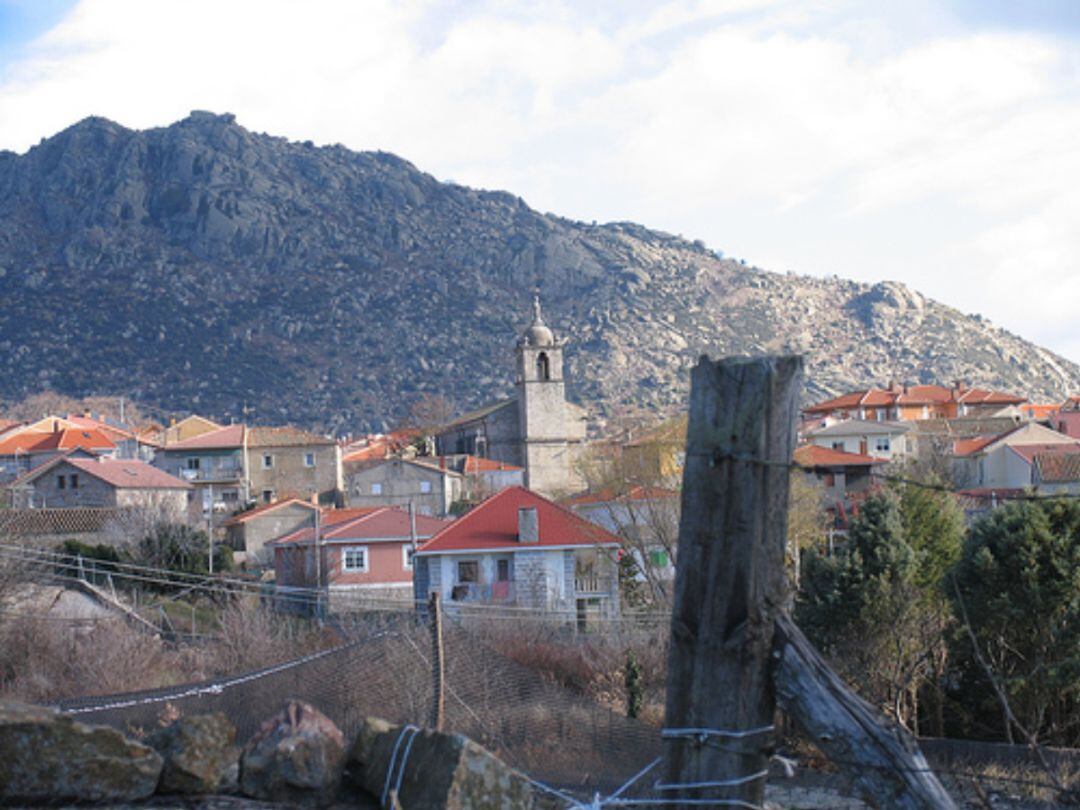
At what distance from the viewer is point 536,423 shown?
258 ft

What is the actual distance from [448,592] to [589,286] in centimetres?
12279

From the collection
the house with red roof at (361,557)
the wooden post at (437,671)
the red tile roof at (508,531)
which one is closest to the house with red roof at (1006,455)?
the red tile roof at (508,531)

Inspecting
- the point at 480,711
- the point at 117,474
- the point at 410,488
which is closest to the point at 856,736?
the point at 480,711

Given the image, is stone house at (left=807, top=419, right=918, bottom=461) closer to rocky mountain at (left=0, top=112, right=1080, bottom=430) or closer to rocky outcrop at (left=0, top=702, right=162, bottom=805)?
rocky mountain at (left=0, top=112, right=1080, bottom=430)

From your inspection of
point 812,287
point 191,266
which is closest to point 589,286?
point 812,287

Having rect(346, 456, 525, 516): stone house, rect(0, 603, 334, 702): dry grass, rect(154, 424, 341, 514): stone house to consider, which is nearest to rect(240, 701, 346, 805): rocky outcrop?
rect(0, 603, 334, 702): dry grass

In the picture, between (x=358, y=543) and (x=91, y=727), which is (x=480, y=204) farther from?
(x=91, y=727)

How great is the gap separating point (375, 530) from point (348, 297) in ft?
355

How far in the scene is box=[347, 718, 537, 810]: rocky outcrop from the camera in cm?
518

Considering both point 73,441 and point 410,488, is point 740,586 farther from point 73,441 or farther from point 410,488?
point 73,441

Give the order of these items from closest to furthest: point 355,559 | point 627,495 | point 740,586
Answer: point 740,586 < point 627,495 < point 355,559

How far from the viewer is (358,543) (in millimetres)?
41656

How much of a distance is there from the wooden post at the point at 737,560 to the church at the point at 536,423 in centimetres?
7237

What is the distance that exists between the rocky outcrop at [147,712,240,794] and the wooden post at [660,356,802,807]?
9.44ft
